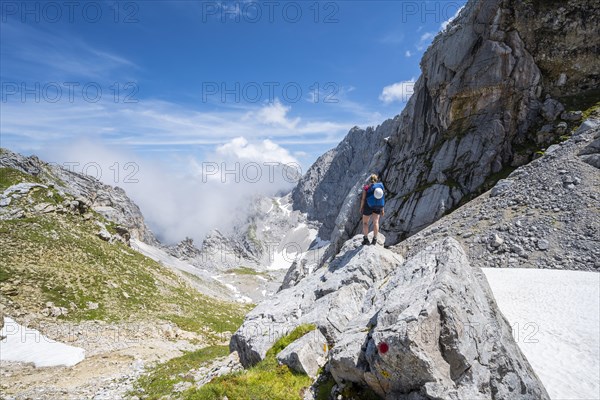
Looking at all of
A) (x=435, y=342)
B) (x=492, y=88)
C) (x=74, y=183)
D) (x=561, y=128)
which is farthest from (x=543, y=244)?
(x=74, y=183)

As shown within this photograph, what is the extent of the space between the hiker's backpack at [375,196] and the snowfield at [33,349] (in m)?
26.6

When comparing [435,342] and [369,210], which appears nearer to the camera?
[435,342]

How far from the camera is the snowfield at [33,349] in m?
23.6

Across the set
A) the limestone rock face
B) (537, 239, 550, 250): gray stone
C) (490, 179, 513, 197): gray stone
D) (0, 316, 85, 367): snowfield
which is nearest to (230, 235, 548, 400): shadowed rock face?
(537, 239, 550, 250): gray stone

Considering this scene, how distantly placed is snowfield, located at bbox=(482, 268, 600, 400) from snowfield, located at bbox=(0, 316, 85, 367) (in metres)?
31.2

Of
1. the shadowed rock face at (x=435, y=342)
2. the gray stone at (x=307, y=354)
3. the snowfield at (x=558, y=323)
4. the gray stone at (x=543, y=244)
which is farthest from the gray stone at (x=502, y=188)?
the gray stone at (x=307, y=354)

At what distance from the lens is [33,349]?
24969 millimetres

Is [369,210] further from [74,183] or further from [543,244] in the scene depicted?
[74,183]

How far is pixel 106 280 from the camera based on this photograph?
3844 centimetres

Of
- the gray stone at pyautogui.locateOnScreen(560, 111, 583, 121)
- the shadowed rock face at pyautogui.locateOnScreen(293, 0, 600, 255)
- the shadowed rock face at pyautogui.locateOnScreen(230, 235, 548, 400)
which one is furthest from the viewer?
the shadowed rock face at pyautogui.locateOnScreen(293, 0, 600, 255)

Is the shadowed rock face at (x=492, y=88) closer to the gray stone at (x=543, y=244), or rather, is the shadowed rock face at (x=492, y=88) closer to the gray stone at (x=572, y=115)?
the gray stone at (x=572, y=115)

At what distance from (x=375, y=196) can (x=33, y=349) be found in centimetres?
3105

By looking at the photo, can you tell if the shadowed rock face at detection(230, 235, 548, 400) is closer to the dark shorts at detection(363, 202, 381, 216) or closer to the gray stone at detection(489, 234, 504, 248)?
the dark shorts at detection(363, 202, 381, 216)

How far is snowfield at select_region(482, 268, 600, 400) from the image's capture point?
11419 mm
